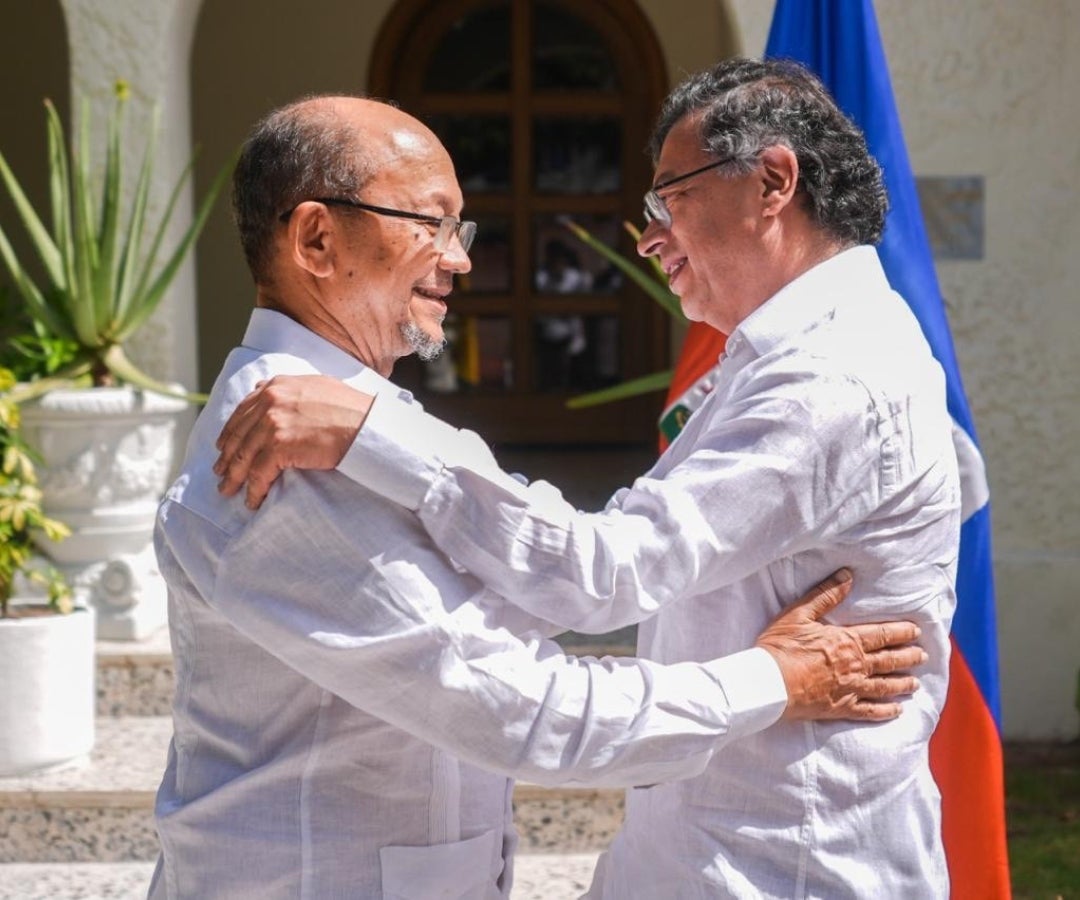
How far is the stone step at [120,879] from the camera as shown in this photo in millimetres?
4273

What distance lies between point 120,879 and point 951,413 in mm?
2555

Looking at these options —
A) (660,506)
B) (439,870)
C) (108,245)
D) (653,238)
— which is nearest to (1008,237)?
(108,245)

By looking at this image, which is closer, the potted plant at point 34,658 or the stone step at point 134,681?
the potted plant at point 34,658

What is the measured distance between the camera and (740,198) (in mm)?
2074

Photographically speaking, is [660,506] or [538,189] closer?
[660,506]

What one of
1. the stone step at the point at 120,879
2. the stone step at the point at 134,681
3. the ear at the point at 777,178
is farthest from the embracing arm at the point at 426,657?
the stone step at the point at 134,681

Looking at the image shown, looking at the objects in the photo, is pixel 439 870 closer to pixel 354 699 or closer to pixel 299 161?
pixel 354 699

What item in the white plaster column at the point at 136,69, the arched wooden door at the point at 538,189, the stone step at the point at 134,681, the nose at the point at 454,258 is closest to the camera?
the nose at the point at 454,258

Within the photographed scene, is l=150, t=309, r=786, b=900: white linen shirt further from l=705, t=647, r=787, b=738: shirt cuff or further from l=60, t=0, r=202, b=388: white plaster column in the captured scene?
l=60, t=0, r=202, b=388: white plaster column

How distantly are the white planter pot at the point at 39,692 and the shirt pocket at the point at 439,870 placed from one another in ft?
9.91

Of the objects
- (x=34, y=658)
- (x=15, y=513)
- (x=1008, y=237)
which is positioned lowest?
(x=34, y=658)

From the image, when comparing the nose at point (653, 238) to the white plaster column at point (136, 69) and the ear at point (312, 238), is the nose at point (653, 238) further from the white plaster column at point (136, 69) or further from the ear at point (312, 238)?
the white plaster column at point (136, 69)

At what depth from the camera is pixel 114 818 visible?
14.8ft

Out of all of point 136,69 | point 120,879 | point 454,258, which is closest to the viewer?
point 454,258
